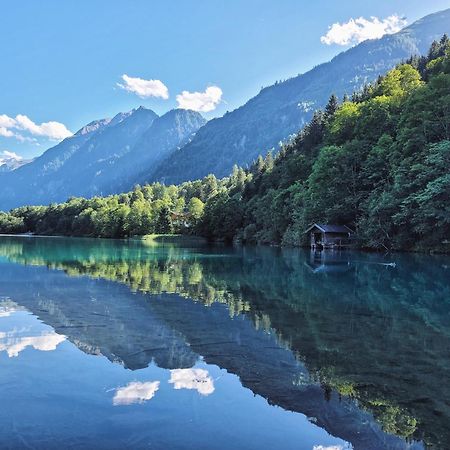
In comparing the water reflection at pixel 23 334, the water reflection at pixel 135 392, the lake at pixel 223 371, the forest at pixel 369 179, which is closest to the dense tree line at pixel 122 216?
the forest at pixel 369 179

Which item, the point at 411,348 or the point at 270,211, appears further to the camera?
the point at 270,211

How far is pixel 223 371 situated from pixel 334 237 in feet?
197

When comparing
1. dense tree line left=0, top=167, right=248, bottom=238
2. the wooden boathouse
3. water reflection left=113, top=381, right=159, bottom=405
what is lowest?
water reflection left=113, top=381, right=159, bottom=405

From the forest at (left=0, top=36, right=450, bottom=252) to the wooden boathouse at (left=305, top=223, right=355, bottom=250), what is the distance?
227 centimetres

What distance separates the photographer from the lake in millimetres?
6754

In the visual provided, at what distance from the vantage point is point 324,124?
103125mm

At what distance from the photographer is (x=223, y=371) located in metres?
9.77

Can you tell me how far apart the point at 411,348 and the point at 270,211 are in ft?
254

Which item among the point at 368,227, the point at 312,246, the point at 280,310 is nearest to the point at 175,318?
the point at 280,310

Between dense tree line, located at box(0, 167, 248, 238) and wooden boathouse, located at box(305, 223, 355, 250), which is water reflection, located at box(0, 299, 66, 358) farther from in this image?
dense tree line, located at box(0, 167, 248, 238)

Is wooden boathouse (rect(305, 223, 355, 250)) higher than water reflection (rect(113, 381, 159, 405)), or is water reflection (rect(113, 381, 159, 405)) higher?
wooden boathouse (rect(305, 223, 355, 250))

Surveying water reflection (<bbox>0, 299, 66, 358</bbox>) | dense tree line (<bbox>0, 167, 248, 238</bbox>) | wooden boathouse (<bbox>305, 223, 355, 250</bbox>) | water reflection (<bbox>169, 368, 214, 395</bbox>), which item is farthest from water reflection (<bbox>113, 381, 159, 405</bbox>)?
dense tree line (<bbox>0, 167, 248, 238</bbox>)

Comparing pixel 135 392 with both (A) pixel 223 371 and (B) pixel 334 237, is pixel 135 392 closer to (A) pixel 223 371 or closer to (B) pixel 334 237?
(A) pixel 223 371

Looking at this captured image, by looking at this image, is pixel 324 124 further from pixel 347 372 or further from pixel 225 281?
pixel 347 372
